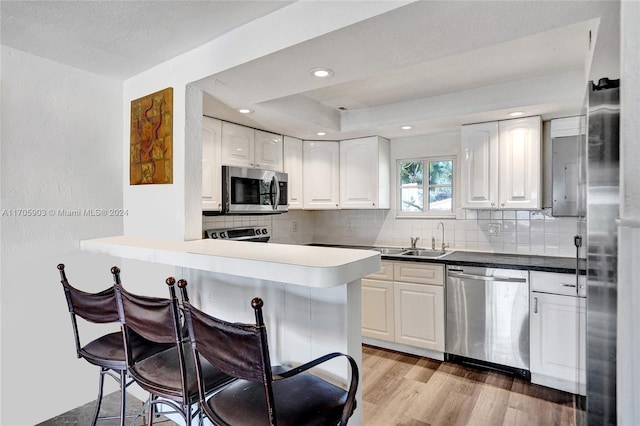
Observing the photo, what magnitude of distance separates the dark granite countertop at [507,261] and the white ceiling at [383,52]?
3.91 ft

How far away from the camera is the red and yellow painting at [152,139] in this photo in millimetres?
2139

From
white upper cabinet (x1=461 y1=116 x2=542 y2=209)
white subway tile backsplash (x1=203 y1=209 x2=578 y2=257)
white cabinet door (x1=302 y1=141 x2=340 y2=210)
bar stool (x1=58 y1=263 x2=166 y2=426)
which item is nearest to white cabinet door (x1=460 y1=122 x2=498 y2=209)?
white upper cabinet (x1=461 y1=116 x2=542 y2=209)

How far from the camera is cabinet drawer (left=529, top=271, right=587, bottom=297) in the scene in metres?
2.51

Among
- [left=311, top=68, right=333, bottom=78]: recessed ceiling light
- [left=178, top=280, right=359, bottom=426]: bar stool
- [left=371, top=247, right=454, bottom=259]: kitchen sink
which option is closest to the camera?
[left=178, top=280, right=359, bottom=426]: bar stool

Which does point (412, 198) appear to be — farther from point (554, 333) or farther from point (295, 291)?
point (295, 291)

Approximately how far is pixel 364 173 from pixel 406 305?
1.41 m

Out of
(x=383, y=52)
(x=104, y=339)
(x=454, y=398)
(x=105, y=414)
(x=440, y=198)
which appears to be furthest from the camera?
(x=440, y=198)

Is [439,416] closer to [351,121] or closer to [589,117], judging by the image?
[589,117]

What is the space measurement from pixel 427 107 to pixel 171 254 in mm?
2501

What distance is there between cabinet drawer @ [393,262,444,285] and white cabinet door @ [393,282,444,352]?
0.15 ft

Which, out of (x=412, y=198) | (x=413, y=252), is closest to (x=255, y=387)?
(x=413, y=252)

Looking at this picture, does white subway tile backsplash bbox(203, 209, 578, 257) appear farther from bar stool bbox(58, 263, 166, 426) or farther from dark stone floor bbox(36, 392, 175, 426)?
bar stool bbox(58, 263, 166, 426)

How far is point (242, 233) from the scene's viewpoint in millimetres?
3354

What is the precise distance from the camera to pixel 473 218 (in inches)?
137
